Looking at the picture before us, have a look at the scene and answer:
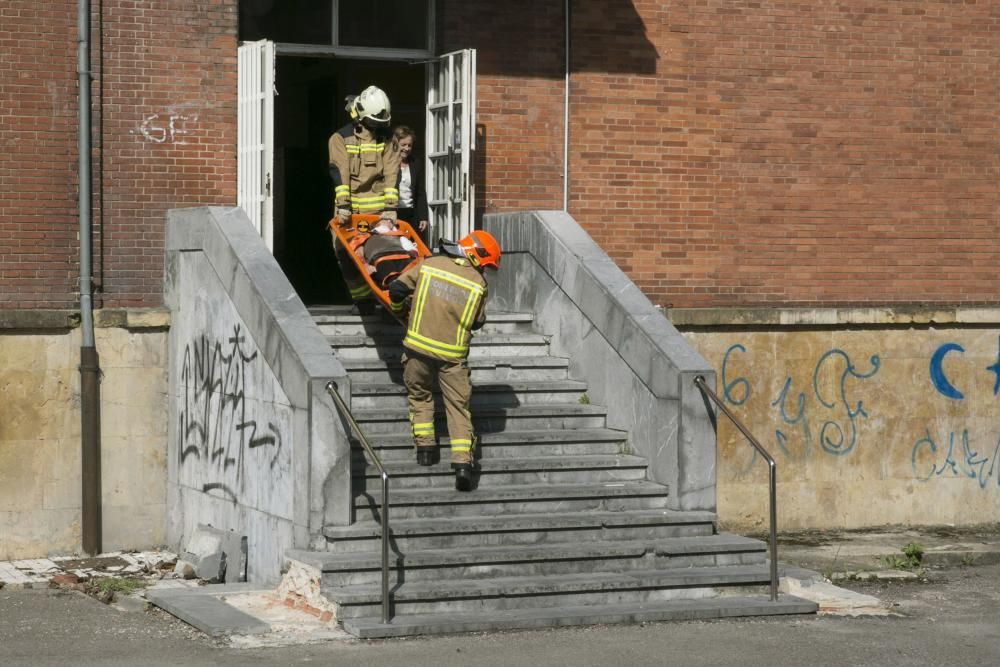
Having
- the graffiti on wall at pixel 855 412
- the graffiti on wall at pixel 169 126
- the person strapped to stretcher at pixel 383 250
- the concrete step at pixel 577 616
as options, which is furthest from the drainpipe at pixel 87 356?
the graffiti on wall at pixel 855 412

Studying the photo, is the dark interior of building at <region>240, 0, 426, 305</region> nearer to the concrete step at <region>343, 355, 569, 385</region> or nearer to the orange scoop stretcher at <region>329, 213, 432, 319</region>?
the orange scoop stretcher at <region>329, 213, 432, 319</region>

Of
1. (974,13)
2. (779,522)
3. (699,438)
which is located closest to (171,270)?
(699,438)

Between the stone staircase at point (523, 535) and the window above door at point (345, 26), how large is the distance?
134 inches

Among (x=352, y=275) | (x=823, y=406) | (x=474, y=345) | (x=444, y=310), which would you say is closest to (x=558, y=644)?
(x=444, y=310)

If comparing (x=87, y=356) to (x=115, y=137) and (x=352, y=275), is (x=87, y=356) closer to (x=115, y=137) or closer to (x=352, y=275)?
(x=115, y=137)

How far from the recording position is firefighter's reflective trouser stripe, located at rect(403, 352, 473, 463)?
11328 mm

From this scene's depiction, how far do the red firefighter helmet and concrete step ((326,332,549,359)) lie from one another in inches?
65.5

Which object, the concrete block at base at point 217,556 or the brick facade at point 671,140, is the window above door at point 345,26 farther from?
the concrete block at base at point 217,556

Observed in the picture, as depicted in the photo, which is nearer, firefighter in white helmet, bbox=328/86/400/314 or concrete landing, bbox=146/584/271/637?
concrete landing, bbox=146/584/271/637

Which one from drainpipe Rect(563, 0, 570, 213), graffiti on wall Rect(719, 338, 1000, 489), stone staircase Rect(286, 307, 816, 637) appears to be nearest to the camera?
stone staircase Rect(286, 307, 816, 637)

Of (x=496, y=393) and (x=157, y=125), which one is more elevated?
(x=157, y=125)

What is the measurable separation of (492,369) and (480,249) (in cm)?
176

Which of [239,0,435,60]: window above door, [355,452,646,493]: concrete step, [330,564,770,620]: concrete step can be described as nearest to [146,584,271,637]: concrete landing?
[330,564,770,620]: concrete step

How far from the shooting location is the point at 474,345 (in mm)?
13273
